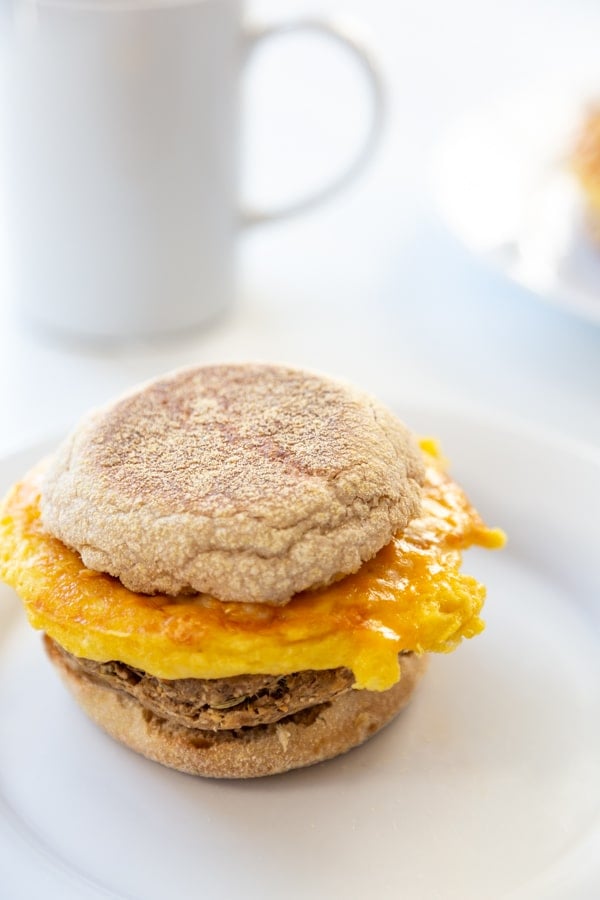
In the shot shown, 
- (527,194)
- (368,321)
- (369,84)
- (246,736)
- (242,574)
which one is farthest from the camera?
(527,194)

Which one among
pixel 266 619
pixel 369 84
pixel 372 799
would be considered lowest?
pixel 372 799

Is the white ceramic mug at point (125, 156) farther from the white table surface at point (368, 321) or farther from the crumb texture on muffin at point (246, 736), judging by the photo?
the crumb texture on muffin at point (246, 736)

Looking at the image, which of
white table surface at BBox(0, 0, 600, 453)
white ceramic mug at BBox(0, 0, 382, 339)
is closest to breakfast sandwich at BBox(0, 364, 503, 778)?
white table surface at BBox(0, 0, 600, 453)

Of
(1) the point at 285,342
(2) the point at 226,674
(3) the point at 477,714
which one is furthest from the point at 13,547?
(1) the point at 285,342

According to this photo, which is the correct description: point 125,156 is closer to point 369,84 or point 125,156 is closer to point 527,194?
point 369,84

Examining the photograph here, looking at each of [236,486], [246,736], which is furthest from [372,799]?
[236,486]

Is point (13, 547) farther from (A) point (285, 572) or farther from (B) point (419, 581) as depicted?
(B) point (419, 581)

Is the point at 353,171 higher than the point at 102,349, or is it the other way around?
the point at 353,171
